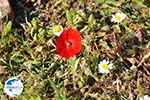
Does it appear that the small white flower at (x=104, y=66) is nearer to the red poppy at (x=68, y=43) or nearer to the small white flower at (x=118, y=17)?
the red poppy at (x=68, y=43)

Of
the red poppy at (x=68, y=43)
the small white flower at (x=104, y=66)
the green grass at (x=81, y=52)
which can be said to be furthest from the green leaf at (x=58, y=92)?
the small white flower at (x=104, y=66)

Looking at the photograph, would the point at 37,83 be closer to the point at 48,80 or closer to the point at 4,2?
the point at 48,80

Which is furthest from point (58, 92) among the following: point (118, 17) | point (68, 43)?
point (118, 17)

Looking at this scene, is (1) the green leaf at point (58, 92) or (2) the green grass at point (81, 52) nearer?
(1) the green leaf at point (58, 92)

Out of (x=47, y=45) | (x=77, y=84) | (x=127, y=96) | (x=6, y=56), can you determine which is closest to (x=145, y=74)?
(x=127, y=96)

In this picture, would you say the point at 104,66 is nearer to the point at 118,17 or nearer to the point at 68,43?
the point at 68,43
